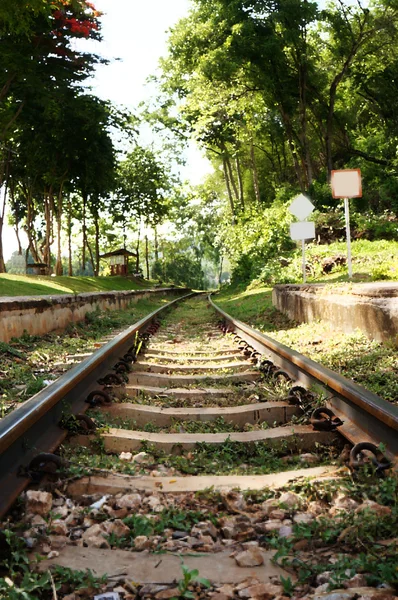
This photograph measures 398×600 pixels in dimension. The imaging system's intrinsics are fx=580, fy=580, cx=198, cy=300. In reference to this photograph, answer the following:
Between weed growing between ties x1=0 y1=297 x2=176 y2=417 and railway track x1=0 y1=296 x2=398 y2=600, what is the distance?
0.44 m

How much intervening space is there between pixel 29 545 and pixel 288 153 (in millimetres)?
39380

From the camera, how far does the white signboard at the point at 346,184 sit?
30.6 feet

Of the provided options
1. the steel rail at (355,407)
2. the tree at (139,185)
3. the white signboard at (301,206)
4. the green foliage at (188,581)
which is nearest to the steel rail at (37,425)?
the green foliage at (188,581)

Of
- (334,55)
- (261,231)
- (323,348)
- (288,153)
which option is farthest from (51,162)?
(323,348)

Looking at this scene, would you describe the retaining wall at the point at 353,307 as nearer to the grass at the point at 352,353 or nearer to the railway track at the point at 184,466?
the grass at the point at 352,353

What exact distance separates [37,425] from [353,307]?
4632mm

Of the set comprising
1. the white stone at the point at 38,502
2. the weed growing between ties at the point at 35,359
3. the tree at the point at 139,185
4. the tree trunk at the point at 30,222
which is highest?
the tree at the point at 139,185

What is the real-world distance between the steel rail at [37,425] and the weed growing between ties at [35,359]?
0.42m

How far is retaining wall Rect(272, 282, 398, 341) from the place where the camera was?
18.7ft

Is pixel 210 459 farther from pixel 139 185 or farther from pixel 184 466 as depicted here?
pixel 139 185

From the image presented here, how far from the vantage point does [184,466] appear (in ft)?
9.39

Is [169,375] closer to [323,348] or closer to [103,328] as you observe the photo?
[323,348]

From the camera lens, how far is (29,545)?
6.26 ft

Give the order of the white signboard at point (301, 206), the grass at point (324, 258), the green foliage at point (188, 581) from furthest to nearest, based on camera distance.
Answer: the grass at point (324, 258), the white signboard at point (301, 206), the green foliage at point (188, 581)
